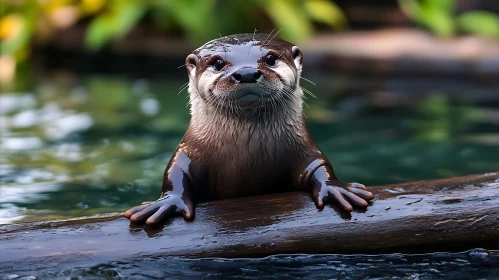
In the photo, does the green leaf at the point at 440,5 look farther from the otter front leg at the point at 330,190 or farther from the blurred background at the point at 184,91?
the otter front leg at the point at 330,190

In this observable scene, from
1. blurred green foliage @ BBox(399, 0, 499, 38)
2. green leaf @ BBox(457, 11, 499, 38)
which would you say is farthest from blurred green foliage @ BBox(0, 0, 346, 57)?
green leaf @ BBox(457, 11, 499, 38)

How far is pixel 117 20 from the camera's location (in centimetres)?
820

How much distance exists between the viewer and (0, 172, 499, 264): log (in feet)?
8.23

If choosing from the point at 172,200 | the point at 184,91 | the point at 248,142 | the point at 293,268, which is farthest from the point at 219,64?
the point at 184,91

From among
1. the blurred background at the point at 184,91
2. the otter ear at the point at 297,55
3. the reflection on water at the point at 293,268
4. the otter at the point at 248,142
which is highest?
the blurred background at the point at 184,91

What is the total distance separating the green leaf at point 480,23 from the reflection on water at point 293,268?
18.1 ft

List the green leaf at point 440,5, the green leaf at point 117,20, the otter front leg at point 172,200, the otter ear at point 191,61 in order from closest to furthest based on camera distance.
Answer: the otter front leg at point 172,200 → the otter ear at point 191,61 → the green leaf at point 440,5 → the green leaf at point 117,20

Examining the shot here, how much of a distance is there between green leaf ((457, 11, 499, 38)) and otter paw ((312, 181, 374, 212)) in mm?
5533

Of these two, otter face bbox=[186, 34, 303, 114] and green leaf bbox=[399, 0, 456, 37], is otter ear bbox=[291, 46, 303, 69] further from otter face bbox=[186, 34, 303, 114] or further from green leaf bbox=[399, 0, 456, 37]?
green leaf bbox=[399, 0, 456, 37]

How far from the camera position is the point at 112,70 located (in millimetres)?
9141

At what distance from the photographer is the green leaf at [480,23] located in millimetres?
7781

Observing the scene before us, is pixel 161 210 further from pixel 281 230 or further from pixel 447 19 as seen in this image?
pixel 447 19

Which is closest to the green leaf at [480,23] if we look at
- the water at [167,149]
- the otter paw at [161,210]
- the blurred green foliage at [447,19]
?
the blurred green foliage at [447,19]

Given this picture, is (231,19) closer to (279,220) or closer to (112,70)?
(112,70)
